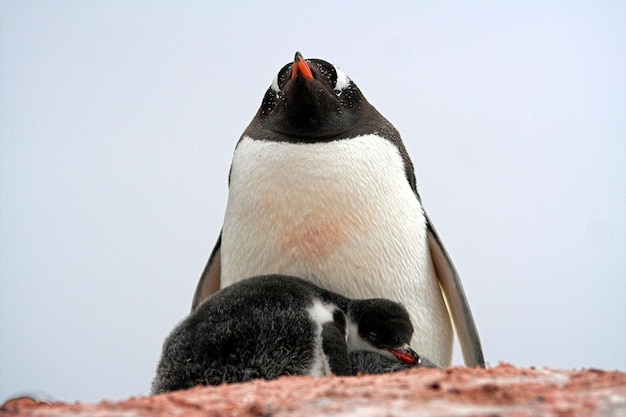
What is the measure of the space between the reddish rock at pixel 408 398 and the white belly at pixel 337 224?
4.37 ft

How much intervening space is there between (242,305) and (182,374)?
0.28m

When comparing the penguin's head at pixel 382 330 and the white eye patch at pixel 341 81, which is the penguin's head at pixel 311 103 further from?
the penguin's head at pixel 382 330

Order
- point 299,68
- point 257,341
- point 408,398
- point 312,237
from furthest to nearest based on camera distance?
point 299,68 < point 312,237 < point 257,341 < point 408,398

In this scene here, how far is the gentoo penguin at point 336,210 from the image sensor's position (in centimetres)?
326

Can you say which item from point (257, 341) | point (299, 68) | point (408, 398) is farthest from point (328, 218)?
point (408, 398)

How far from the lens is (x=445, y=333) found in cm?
368

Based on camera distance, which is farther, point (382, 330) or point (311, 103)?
point (311, 103)

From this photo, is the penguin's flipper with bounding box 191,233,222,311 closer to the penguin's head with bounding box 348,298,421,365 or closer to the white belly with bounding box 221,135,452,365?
the white belly with bounding box 221,135,452,365

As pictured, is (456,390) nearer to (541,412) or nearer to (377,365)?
(541,412)

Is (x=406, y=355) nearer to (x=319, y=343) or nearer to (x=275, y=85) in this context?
(x=319, y=343)

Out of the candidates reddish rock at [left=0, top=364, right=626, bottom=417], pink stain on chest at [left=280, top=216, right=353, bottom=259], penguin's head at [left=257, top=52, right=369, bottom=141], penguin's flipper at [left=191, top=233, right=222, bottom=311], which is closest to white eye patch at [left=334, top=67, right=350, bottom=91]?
penguin's head at [left=257, top=52, right=369, bottom=141]

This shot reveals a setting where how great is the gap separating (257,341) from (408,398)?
0.93m

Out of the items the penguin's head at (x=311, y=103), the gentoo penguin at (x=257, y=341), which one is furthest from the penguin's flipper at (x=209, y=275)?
the gentoo penguin at (x=257, y=341)

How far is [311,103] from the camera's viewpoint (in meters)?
3.42
